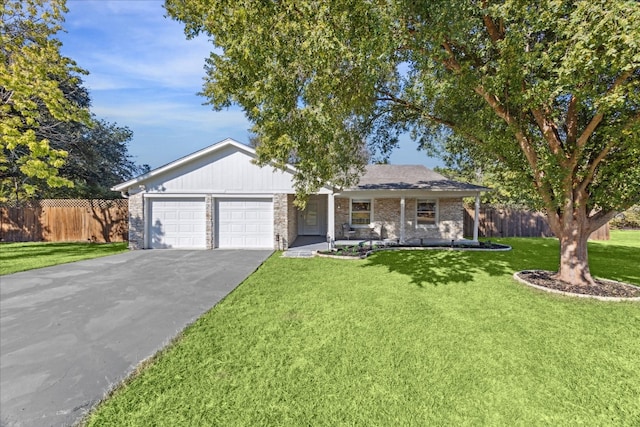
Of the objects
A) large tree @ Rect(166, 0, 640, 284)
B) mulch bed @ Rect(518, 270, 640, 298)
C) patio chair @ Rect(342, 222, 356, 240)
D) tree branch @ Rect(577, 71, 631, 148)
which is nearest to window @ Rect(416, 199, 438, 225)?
patio chair @ Rect(342, 222, 356, 240)

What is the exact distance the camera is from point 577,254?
712cm

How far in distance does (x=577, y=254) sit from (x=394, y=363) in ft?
21.1

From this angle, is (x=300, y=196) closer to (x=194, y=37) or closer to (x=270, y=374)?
(x=194, y=37)

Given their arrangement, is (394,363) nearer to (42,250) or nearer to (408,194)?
(408,194)

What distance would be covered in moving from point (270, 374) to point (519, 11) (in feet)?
22.0

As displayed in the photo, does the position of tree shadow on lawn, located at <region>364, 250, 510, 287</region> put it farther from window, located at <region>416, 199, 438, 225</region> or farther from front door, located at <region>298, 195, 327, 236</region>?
front door, located at <region>298, 195, 327, 236</region>

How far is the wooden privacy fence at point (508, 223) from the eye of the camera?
728 inches

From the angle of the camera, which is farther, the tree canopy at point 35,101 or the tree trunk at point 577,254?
the tree canopy at point 35,101

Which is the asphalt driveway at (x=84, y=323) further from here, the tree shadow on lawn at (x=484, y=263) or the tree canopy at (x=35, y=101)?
the tree shadow on lawn at (x=484, y=263)

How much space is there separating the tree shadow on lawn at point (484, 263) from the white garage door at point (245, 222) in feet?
16.9

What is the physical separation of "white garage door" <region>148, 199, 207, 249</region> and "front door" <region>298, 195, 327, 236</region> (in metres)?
6.30

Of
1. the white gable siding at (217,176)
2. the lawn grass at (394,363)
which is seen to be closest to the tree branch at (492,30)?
the lawn grass at (394,363)

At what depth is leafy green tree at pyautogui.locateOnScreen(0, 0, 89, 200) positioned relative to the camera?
7809 mm

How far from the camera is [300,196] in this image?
7.77m
